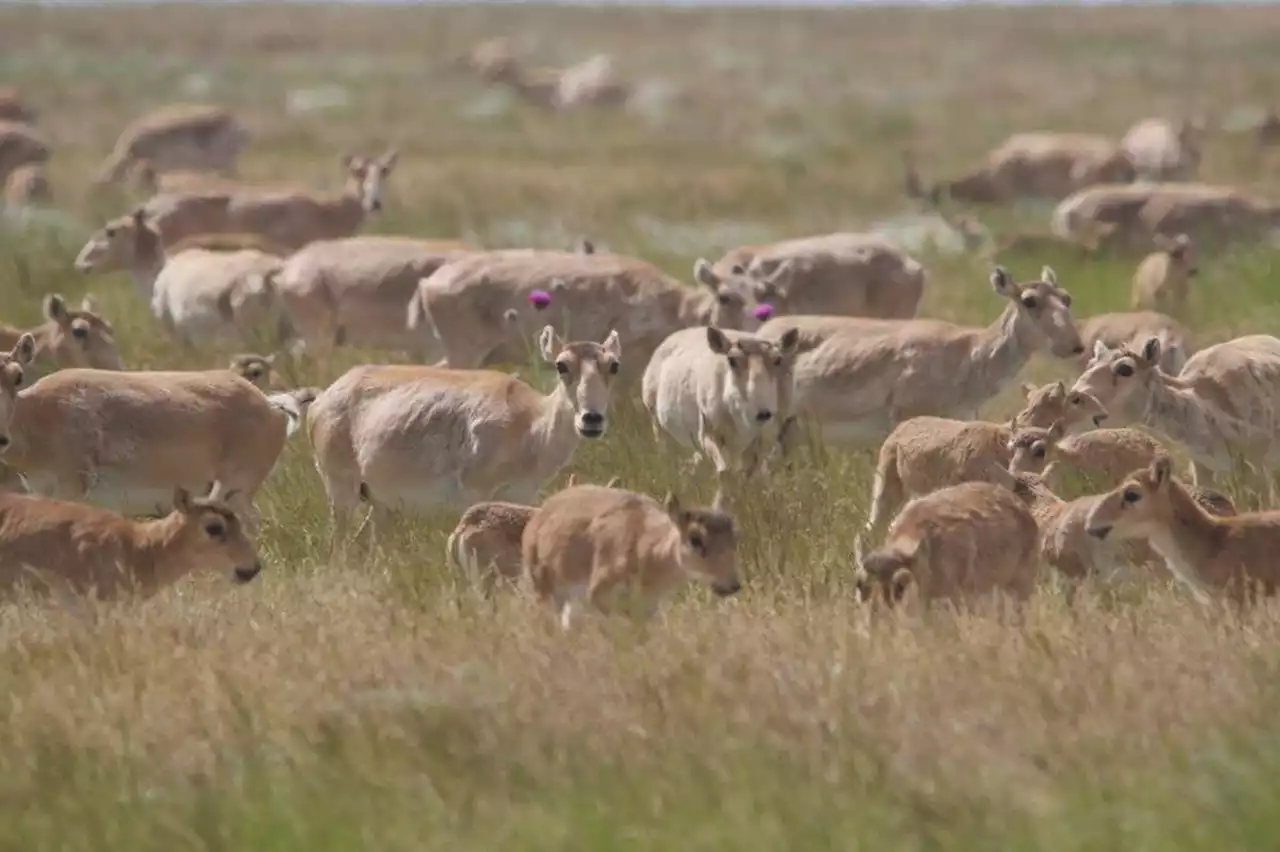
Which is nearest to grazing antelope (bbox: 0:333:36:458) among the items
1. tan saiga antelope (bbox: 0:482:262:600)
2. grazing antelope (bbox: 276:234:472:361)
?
tan saiga antelope (bbox: 0:482:262:600)

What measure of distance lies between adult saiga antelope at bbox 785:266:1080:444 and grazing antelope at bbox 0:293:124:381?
381 cm

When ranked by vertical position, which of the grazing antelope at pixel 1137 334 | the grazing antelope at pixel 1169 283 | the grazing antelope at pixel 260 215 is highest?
the grazing antelope at pixel 1137 334

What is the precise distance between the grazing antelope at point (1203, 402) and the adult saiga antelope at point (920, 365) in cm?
148

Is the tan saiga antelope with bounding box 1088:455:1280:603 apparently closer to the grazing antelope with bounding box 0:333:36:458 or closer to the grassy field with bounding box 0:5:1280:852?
the grassy field with bounding box 0:5:1280:852

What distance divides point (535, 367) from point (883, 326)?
75.2 inches

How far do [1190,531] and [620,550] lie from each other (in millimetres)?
2166

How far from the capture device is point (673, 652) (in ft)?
26.0

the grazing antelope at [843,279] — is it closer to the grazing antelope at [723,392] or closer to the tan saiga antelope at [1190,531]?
the grazing antelope at [723,392]

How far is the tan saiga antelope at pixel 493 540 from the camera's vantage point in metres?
9.34

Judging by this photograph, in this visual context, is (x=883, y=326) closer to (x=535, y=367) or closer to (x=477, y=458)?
(x=535, y=367)

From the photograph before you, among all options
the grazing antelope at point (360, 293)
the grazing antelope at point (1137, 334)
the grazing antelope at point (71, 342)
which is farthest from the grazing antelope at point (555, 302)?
the grazing antelope at point (71, 342)

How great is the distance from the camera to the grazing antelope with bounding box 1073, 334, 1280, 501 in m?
11.3

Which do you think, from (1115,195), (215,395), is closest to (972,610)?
(215,395)

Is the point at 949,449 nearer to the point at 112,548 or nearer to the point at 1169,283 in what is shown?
the point at 112,548
